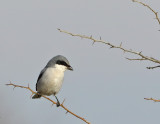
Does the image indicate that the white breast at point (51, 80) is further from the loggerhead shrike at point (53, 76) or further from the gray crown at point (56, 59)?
the gray crown at point (56, 59)

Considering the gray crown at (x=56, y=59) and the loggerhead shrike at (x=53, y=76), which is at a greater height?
the gray crown at (x=56, y=59)

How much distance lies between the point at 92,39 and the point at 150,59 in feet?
1.89

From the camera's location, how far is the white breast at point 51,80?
5.85 meters

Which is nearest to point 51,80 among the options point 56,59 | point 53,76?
point 53,76

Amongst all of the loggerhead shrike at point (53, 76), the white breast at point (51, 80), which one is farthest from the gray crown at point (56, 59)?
the white breast at point (51, 80)

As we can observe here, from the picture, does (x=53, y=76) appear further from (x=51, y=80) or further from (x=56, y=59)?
(x=56, y=59)

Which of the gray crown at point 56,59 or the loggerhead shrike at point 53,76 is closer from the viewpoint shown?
the gray crown at point 56,59

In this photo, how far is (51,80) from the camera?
5.84m

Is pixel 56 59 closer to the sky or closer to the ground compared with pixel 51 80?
closer to the sky

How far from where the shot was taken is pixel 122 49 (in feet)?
9.43

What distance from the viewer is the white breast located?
5.85 m

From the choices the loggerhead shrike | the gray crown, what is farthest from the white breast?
the gray crown

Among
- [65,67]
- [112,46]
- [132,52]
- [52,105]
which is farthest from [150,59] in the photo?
[65,67]

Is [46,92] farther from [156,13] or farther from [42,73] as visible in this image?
[156,13]
